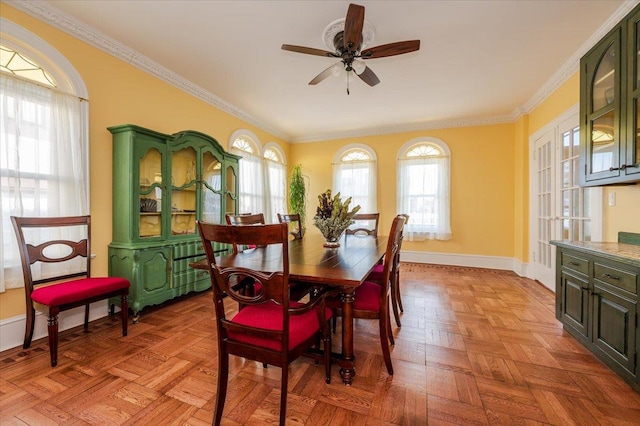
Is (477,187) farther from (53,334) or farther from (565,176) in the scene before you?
(53,334)

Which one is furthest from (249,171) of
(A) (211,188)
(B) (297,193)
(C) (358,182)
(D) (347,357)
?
(D) (347,357)

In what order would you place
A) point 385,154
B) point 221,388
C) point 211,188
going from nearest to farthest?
point 221,388 → point 211,188 → point 385,154

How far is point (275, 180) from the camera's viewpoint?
562cm

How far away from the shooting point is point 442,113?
15.1 feet

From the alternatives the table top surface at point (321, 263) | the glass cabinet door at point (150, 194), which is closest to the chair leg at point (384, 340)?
the table top surface at point (321, 263)

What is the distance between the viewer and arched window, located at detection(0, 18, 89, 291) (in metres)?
2.05

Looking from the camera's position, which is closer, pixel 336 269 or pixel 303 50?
pixel 336 269

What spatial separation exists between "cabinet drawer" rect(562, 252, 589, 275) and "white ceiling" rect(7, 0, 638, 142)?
6.76 feet

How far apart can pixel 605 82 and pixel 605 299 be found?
1659 mm

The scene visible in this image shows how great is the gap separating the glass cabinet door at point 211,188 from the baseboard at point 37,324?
1.41 metres

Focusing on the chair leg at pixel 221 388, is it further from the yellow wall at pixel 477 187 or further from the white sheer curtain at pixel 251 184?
the yellow wall at pixel 477 187

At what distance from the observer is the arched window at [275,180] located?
5223 mm

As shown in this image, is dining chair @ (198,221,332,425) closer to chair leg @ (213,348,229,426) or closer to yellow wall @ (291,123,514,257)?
chair leg @ (213,348,229,426)

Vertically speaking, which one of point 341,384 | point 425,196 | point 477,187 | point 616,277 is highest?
point 477,187
